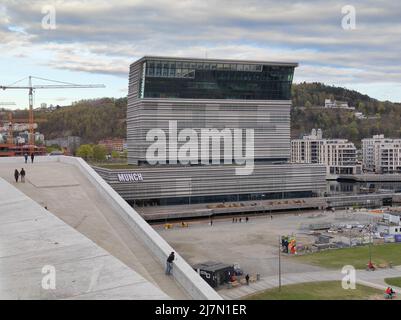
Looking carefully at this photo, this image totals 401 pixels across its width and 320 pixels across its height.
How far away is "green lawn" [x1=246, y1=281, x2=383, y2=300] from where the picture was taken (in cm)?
2411

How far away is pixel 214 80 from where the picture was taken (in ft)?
241

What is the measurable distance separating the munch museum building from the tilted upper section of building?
132mm

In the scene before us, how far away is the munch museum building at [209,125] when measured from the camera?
66188 millimetres

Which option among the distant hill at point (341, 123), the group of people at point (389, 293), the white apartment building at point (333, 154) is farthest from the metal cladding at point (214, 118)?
the distant hill at point (341, 123)

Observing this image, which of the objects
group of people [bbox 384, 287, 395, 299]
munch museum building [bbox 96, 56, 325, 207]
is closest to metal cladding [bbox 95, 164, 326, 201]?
munch museum building [bbox 96, 56, 325, 207]

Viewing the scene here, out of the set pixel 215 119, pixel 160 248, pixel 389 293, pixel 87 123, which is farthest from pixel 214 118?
pixel 87 123

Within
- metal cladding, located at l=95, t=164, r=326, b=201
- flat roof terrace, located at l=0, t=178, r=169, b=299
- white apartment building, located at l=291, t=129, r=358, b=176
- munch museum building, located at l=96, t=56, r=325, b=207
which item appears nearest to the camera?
flat roof terrace, located at l=0, t=178, r=169, b=299

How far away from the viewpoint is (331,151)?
120 metres

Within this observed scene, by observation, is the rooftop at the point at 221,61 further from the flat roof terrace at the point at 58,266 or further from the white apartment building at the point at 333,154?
the flat roof terrace at the point at 58,266

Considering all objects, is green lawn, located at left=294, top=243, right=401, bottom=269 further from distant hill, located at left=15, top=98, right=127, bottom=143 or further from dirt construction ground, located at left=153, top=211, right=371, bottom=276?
distant hill, located at left=15, top=98, right=127, bottom=143

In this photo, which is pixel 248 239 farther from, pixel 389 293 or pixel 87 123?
pixel 87 123
